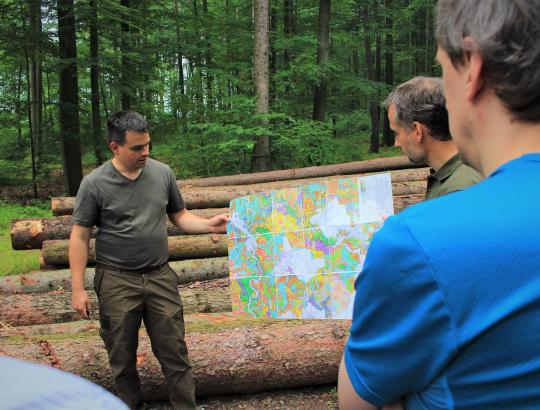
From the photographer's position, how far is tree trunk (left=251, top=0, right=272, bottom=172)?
11.5m

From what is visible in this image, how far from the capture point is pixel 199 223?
411 cm

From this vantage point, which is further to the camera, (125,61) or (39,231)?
(125,61)

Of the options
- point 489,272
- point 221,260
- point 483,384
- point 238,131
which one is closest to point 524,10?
point 489,272

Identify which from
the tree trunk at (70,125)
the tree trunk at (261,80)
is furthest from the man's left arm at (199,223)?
the tree trunk at (70,125)

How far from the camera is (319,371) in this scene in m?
4.26

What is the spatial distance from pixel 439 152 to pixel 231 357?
255 cm

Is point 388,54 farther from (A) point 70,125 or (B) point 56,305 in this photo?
(B) point 56,305

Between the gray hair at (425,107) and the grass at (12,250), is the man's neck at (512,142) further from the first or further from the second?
the grass at (12,250)

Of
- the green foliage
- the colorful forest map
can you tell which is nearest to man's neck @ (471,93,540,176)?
the colorful forest map

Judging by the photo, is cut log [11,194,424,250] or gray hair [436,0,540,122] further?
cut log [11,194,424,250]

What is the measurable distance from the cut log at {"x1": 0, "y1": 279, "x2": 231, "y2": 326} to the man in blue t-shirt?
15.9ft

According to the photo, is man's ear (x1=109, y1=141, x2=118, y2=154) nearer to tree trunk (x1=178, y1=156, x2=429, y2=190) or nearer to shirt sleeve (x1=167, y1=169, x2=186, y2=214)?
shirt sleeve (x1=167, y1=169, x2=186, y2=214)

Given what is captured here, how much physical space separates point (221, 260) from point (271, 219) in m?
3.49

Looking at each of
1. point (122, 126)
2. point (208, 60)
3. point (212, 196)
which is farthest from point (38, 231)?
point (208, 60)
